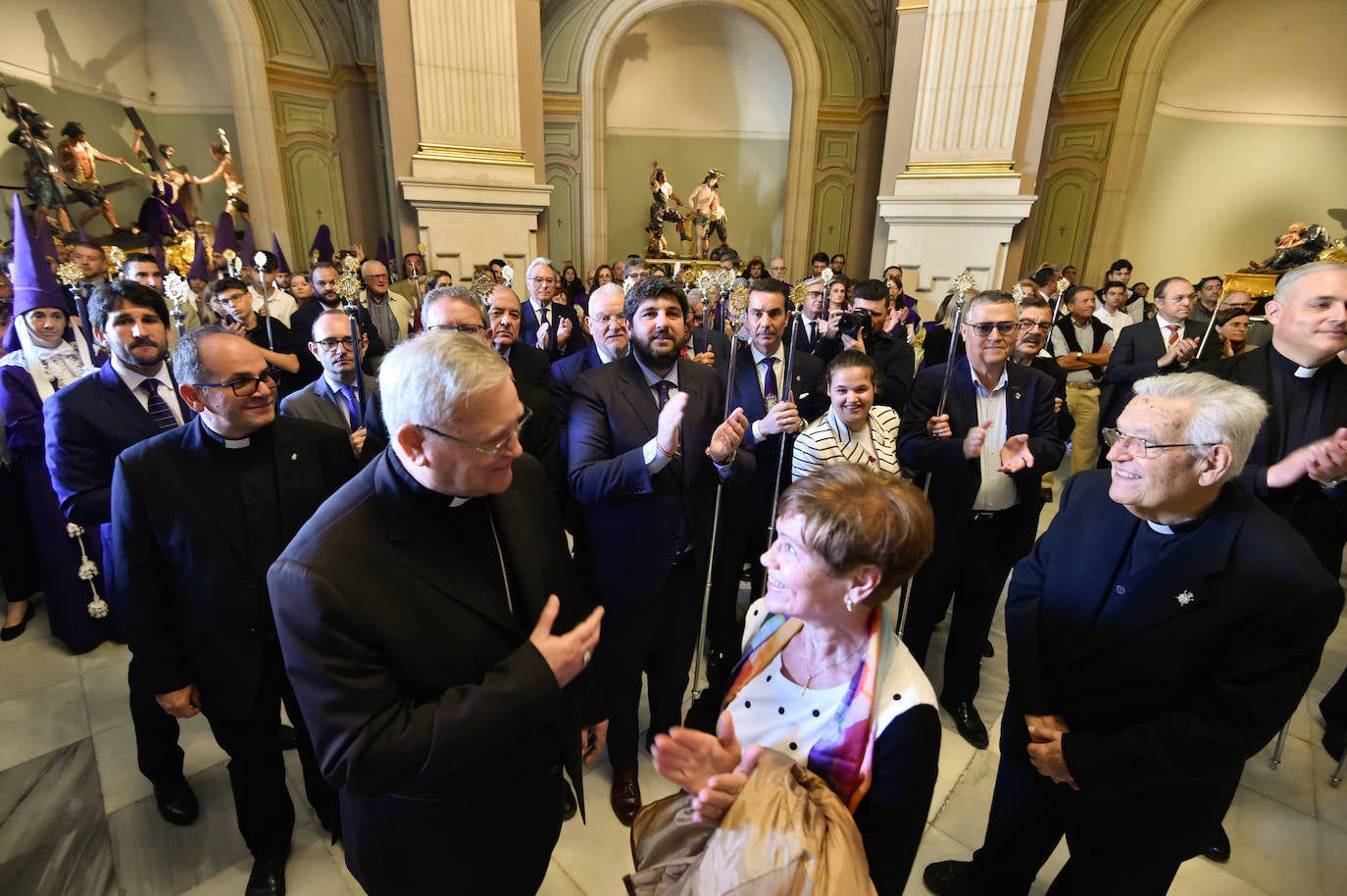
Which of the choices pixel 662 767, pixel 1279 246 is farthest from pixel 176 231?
pixel 1279 246

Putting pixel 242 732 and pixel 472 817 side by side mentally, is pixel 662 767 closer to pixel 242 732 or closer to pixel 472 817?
pixel 472 817

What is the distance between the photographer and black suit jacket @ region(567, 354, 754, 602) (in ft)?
7.23

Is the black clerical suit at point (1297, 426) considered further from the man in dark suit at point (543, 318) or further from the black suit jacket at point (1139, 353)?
the man in dark suit at point (543, 318)

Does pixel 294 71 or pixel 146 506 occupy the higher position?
pixel 294 71

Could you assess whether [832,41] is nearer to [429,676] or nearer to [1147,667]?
[1147,667]

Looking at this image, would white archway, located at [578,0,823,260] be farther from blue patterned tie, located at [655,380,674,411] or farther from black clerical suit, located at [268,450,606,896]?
black clerical suit, located at [268,450,606,896]

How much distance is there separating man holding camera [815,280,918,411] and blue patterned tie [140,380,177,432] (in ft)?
10.5

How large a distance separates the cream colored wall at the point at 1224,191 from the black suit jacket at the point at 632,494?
11.5m

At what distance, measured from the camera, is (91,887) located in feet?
6.75

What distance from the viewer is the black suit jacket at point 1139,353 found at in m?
4.00

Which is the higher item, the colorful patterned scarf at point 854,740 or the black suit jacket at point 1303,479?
the black suit jacket at point 1303,479

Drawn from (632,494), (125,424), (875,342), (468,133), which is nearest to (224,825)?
(125,424)

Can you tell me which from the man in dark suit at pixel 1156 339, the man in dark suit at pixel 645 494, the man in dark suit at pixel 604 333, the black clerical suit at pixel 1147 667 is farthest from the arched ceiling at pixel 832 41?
the black clerical suit at pixel 1147 667

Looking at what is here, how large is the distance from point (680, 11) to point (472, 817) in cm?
1312
